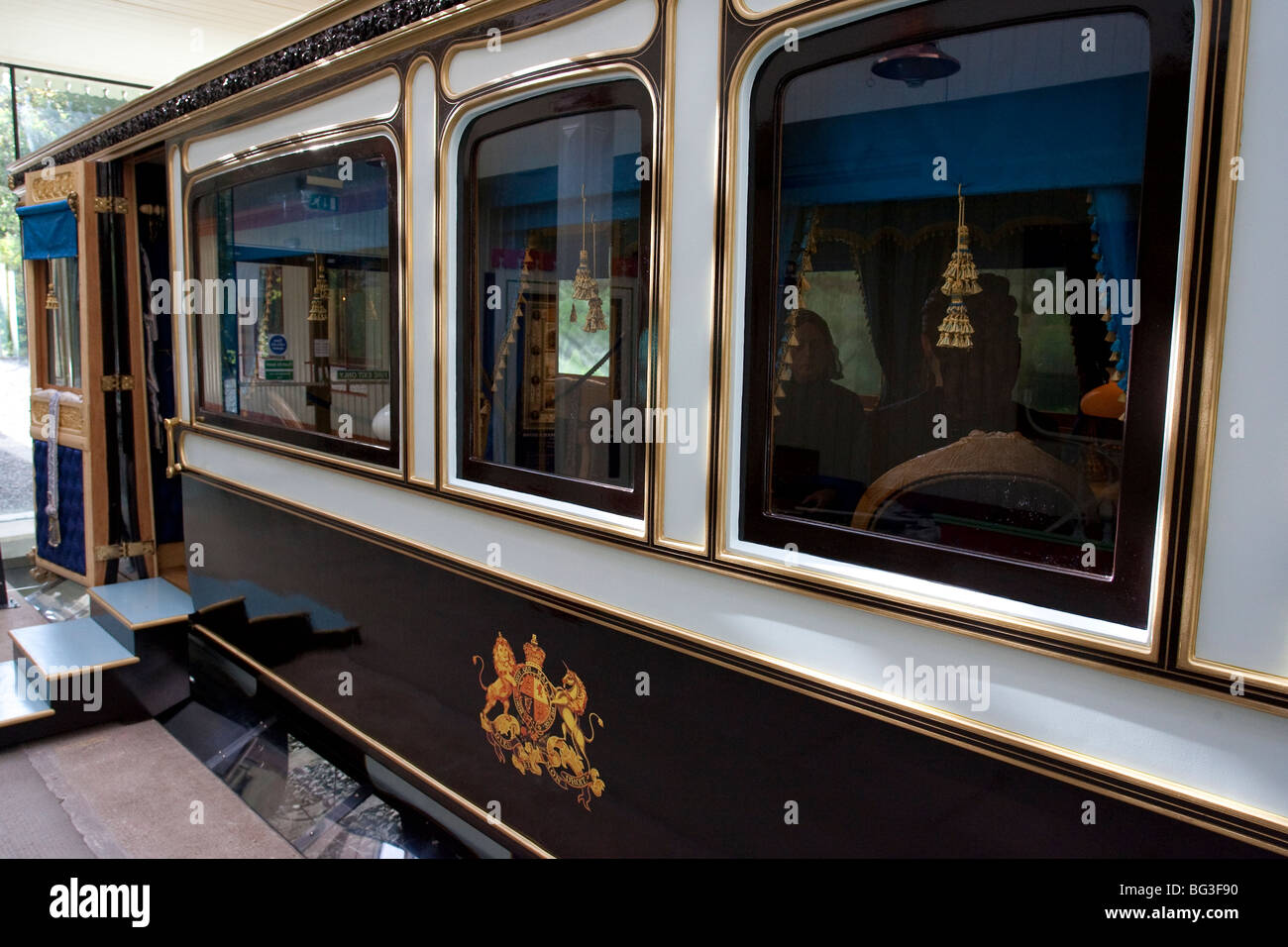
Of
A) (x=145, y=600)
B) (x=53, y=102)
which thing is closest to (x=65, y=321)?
(x=53, y=102)

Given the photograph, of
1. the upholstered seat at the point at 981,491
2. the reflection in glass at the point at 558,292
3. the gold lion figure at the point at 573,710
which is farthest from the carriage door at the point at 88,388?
the upholstered seat at the point at 981,491

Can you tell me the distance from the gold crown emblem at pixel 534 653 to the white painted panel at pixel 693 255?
55cm

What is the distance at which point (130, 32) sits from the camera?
16.6ft

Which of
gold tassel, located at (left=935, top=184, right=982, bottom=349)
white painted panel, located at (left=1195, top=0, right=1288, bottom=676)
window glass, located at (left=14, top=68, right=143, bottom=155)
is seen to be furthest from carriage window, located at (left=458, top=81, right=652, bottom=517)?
window glass, located at (left=14, top=68, right=143, bottom=155)

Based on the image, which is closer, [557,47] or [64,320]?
[557,47]

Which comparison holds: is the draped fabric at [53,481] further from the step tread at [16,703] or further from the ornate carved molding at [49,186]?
A: the step tread at [16,703]

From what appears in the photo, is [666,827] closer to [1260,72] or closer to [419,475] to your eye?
[419,475]

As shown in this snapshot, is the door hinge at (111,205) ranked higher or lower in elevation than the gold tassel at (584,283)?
higher

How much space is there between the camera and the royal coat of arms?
208cm

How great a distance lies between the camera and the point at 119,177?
179 inches

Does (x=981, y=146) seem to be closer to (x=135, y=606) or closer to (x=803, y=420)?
(x=803, y=420)

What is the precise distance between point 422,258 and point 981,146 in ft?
5.04

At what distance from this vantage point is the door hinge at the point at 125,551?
15.2 feet

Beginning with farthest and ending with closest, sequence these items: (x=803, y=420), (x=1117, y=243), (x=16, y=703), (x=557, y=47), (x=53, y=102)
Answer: (x=53, y=102)
(x=16, y=703)
(x=557, y=47)
(x=803, y=420)
(x=1117, y=243)
